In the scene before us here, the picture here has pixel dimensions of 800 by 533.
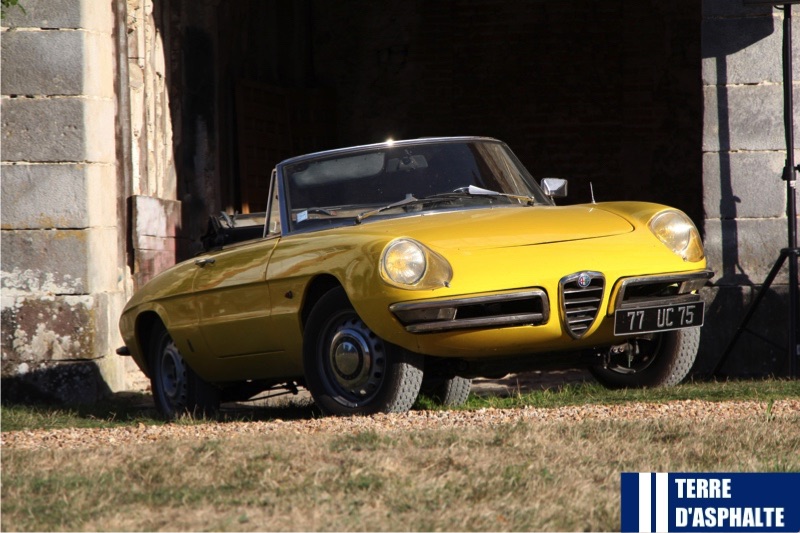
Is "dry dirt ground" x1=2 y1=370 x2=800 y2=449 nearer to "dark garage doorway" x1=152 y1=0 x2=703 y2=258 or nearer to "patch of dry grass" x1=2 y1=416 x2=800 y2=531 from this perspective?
"patch of dry grass" x1=2 y1=416 x2=800 y2=531

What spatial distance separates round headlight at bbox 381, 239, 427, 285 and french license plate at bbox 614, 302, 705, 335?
948 millimetres

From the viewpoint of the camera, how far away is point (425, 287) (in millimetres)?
5531

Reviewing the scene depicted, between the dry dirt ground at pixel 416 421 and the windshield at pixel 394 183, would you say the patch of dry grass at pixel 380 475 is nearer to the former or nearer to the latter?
the dry dirt ground at pixel 416 421

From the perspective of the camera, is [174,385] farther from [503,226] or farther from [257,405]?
[503,226]

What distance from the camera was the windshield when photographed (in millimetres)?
6492

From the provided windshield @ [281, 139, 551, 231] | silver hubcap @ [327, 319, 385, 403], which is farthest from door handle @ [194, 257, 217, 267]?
silver hubcap @ [327, 319, 385, 403]

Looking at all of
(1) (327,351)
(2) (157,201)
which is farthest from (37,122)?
(1) (327,351)

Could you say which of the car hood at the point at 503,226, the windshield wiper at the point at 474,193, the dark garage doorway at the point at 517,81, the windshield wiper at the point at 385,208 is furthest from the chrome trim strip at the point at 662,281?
the dark garage doorway at the point at 517,81

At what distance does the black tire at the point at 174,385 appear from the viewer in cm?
723

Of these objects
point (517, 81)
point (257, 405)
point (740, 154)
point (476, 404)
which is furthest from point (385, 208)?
point (517, 81)

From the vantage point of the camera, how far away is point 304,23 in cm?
1534

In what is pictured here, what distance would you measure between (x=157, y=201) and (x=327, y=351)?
14.0 feet

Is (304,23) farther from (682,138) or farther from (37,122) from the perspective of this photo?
(37,122)

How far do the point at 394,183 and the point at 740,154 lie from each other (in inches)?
136
